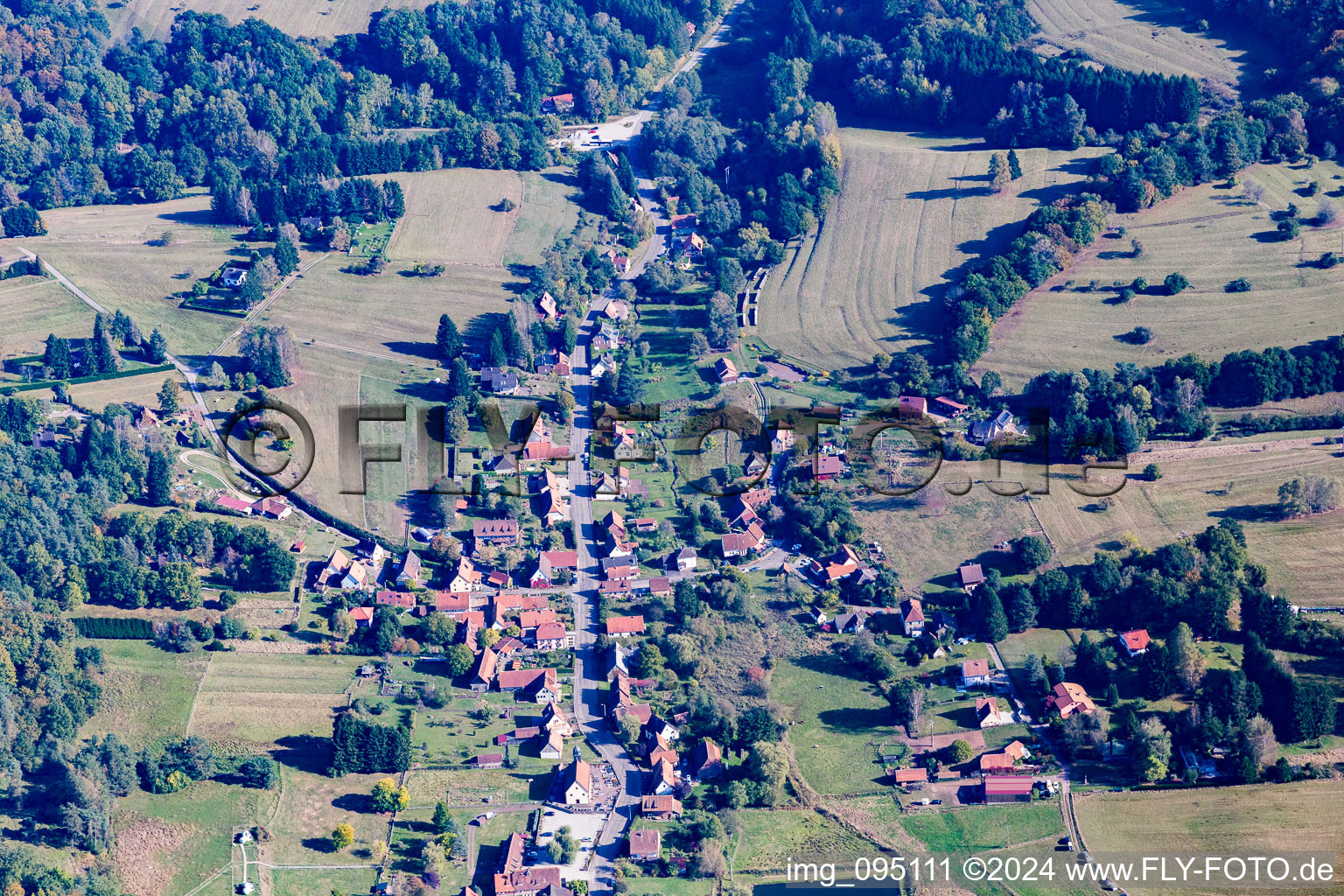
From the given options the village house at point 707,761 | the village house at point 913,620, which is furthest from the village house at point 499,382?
the village house at point 707,761

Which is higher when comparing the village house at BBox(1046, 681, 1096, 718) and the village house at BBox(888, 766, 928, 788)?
the village house at BBox(1046, 681, 1096, 718)

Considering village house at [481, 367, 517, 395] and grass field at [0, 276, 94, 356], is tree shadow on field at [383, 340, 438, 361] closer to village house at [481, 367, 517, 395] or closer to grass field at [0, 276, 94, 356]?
village house at [481, 367, 517, 395]

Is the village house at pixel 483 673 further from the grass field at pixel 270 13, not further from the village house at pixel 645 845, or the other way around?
the grass field at pixel 270 13

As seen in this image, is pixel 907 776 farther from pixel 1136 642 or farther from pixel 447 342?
pixel 447 342

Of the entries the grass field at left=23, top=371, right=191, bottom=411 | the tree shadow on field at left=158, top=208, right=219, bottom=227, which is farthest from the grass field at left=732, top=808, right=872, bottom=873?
the tree shadow on field at left=158, top=208, right=219, bottom=227

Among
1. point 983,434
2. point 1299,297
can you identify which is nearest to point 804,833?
point 983,434

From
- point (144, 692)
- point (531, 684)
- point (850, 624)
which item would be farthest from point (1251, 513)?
point (144, 692)

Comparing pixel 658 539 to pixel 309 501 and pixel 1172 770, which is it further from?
pixel 1172 770
